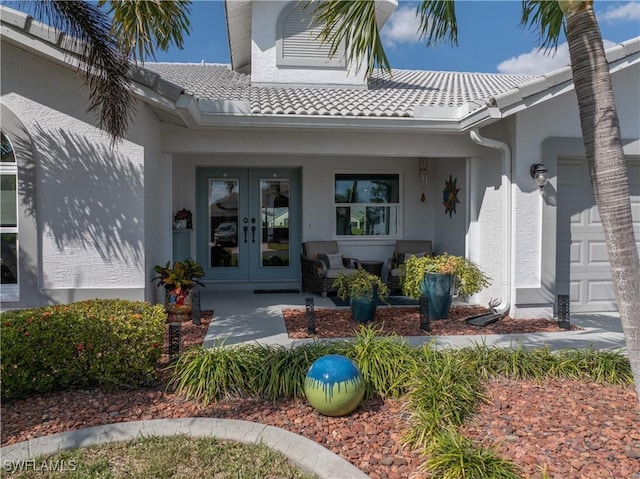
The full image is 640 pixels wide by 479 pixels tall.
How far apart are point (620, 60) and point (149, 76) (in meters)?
7.02

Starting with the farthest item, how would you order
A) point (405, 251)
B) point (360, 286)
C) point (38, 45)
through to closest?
point (405, 251) → point (360, 286) → point (38, 45)

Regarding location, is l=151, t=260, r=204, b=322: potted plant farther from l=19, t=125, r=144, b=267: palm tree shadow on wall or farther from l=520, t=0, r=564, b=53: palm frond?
l=520, t=0, r=564, b=53: palm frond

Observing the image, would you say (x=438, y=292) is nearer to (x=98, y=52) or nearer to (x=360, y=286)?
(x=360, y=286)

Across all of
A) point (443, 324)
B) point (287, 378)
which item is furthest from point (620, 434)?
point (443, 324)

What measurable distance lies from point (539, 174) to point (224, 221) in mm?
6819

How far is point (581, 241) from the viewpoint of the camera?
823 cm

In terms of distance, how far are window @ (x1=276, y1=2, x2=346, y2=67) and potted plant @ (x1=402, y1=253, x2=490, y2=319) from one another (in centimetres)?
616

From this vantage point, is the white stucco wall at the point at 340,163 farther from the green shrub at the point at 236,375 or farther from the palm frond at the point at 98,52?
the green shrub at the point at 236,375

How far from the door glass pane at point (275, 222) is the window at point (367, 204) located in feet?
4.12

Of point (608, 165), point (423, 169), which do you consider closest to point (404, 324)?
point (608, 165)

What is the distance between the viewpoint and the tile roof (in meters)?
8.07

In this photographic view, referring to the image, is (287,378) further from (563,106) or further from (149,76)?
(563,106)

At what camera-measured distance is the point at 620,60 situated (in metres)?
7.23

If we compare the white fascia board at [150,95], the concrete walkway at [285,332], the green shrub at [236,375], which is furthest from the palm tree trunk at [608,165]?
the white fascia board at [150,95]
